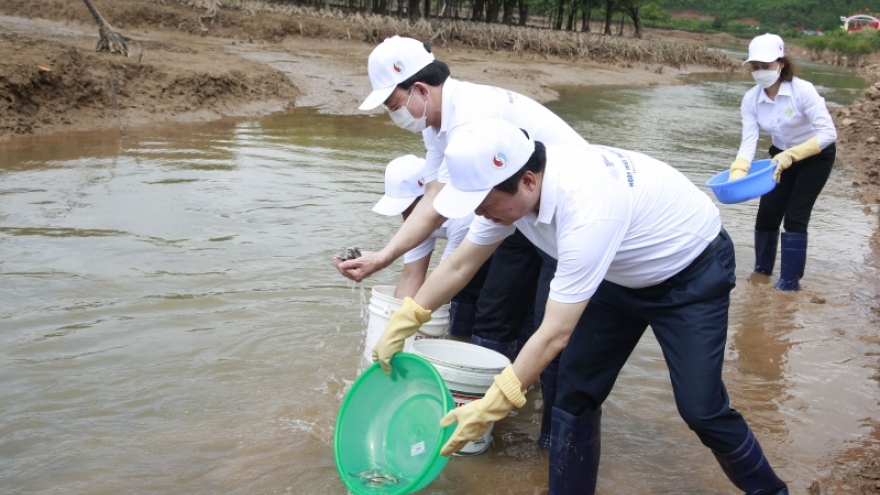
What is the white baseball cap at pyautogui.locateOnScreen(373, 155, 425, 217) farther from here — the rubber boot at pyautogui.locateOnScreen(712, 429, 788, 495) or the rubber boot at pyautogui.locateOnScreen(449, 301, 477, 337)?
the rubber boot at pyautogui.locateOnScreen(712, 429, 788, 495)

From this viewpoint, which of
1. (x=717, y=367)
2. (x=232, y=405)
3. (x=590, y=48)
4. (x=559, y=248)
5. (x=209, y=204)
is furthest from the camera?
(x=590, y=48)

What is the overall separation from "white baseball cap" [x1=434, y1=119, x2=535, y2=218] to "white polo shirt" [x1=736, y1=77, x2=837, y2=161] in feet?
13.2

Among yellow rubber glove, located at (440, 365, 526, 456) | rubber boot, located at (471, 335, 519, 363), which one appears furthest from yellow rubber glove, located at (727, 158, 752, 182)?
yellow rubber glove, located at (440, 365, 526, 456)

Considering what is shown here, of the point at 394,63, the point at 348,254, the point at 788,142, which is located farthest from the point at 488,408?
the point at 788,142

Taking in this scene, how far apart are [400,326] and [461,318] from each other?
1656mm

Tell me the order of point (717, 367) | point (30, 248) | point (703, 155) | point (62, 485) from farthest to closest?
1. point (703, 155)
2. point (30, 248)
3. point (62, 485)
4. point (717, 367)

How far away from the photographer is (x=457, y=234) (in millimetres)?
4172

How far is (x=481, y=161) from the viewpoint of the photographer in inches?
98.1

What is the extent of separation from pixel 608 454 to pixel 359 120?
36.3 feet

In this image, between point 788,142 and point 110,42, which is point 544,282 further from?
point 110,42

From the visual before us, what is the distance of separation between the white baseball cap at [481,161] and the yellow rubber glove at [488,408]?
59 centimetres

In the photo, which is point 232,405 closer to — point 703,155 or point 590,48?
point 703,155

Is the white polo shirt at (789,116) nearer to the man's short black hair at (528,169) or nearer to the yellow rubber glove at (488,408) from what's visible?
the man's short black hair at (528,169)

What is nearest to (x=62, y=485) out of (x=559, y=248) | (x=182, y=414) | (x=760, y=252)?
(x=182, y=414)
